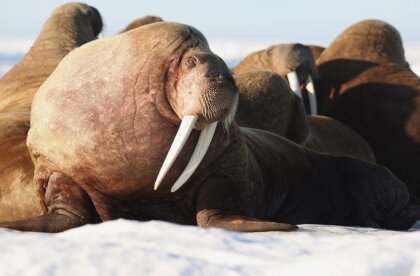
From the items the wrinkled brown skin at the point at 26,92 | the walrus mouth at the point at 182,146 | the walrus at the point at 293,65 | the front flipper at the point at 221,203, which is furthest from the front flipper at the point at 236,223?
the walrus at the point at 293,65

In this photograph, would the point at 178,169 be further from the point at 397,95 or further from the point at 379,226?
the point at 397,95

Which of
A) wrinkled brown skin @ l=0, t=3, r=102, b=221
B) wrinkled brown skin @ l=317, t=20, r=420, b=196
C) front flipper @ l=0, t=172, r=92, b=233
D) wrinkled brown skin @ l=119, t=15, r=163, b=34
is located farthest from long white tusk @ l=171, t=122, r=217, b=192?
wrinkled brown skin @ l=317, t=20, r=420, b=196

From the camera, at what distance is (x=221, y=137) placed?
19.9 ft

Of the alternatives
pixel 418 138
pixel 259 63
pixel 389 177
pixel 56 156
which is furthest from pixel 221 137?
pixel 259 63

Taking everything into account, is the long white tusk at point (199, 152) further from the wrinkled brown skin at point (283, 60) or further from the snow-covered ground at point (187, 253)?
the wrinkled brown skin at point (283, 60)

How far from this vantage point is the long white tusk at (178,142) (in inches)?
218

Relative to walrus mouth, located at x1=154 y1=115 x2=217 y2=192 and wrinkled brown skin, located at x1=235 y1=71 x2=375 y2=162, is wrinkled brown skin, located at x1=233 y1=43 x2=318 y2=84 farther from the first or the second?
walrus mouth, located at x1=154 y1=115 x2=217 y2=192

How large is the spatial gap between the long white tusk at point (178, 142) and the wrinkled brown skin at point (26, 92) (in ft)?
3.25

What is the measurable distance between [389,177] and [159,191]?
8.05 feet

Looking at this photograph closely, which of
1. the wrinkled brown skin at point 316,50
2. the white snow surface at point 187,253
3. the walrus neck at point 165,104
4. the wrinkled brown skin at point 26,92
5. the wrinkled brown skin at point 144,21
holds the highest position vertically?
the white snow surface at point 187,253

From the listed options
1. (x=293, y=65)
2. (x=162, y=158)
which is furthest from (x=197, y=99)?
(x=293, y=65)

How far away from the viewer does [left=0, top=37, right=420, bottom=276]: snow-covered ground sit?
3.21 metres

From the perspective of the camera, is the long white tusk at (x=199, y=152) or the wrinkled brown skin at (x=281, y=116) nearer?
the long white tusk at (x=199, y=152)

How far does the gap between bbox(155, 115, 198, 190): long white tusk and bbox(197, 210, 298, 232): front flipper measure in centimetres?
40
